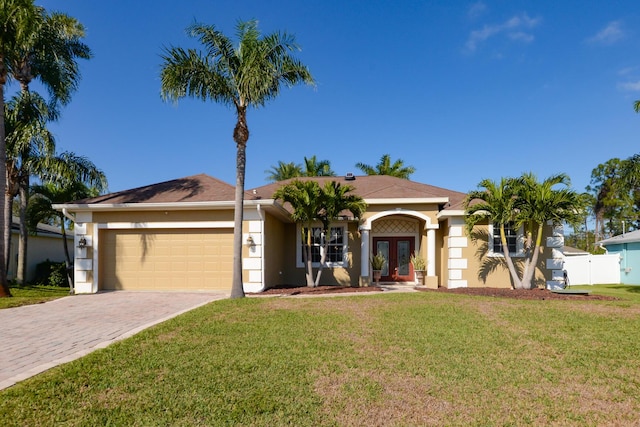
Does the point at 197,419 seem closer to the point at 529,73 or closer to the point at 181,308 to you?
the point at 181,308

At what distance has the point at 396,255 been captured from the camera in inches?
603

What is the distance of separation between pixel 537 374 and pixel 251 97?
8.72 metres

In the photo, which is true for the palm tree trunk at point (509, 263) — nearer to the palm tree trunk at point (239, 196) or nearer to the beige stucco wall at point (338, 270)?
the beige stucco wall at point (338, 270)

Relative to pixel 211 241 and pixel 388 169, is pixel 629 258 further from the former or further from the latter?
pixel 211 241

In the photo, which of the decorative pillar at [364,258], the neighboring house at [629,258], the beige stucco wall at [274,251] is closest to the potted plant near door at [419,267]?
the decorative pillar at [364,258]

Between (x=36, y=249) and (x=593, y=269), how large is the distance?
31.1 meters

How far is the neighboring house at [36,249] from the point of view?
712 inches

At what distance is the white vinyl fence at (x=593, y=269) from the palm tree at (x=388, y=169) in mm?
12309

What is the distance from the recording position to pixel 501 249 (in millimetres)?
13570

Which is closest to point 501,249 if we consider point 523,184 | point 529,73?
point 523,184

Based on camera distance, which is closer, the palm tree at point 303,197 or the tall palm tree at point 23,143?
the palm tree at point 303,197

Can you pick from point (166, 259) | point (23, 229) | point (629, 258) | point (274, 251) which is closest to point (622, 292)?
point (629, 258)

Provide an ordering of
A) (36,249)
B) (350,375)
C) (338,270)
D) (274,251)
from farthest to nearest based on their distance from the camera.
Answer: (36,249) < (338,270) < (274,251) < (350,375)

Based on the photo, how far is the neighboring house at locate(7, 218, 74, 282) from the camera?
59.4 feet
